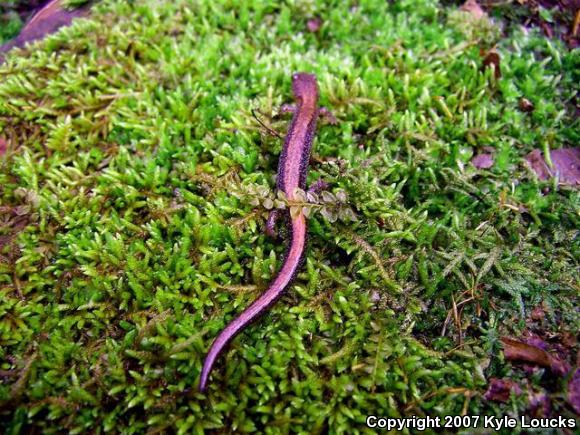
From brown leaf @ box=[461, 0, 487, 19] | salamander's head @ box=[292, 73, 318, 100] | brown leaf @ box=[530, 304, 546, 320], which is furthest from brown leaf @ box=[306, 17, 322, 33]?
brown leaf @ box=[530, 304, 546, 320]

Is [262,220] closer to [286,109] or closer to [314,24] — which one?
[286,109]

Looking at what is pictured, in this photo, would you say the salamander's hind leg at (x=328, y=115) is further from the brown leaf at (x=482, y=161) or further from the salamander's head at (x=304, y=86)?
the brown leaf at (x=482, y=161)

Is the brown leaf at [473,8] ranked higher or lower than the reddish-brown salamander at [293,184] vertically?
higher

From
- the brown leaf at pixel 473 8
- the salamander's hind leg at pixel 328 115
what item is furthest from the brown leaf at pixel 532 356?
the brown leaf at pixel 473 8

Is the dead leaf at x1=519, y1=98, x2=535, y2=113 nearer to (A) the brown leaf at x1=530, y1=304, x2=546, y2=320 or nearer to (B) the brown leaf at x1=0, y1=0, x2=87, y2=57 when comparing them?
(A) the brown leaf at x1=530, y1=304, x2=546, y2=320

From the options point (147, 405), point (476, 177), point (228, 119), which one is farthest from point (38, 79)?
point (476, 177)
